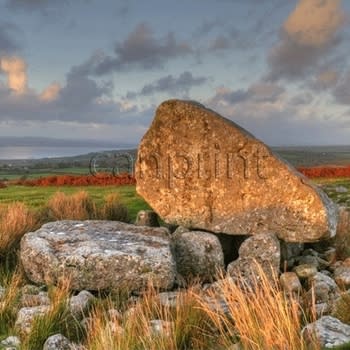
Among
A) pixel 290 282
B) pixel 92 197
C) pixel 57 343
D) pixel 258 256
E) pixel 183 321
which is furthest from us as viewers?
pixel 92 197

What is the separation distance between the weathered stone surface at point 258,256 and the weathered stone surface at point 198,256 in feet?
1.26

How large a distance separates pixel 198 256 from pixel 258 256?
118 cm

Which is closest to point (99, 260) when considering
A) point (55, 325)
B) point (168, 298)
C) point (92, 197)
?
point (168, 298)

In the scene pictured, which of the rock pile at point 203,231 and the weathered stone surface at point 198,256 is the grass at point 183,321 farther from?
the weathered stone surface at point 198,256

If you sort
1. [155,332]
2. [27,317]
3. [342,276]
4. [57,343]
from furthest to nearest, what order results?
[342,276] → [27,317] → [57,343] → [155,332]

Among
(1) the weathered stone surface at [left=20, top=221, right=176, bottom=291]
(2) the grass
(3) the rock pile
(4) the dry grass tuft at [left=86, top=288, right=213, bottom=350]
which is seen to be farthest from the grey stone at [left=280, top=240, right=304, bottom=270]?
(4) the dry grass tuft at [left=86, top=288, right=213, bottom=350]

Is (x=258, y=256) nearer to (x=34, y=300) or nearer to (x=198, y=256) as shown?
(x=198, y=256)

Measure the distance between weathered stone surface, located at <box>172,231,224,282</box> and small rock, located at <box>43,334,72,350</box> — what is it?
384 cm

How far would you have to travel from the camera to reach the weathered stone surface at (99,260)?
958cm

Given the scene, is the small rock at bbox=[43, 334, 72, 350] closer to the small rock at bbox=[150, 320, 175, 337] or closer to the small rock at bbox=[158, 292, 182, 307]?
the small rock at bbox=[150, 320, 175, 337]

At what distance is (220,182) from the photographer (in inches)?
445

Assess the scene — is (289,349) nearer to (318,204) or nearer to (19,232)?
(318,204)

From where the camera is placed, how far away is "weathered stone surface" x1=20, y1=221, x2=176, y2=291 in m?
9.58

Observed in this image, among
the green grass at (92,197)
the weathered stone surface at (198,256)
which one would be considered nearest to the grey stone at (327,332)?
the weathered stone surface at (198,256)
